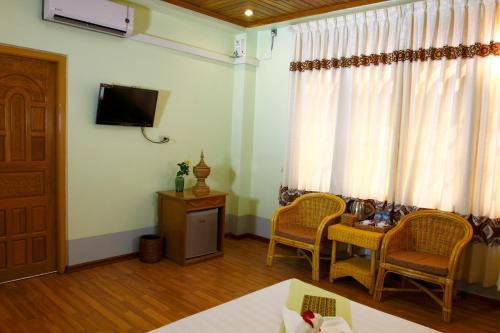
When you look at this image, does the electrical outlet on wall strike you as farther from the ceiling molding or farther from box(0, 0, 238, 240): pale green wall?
the ceiling molding

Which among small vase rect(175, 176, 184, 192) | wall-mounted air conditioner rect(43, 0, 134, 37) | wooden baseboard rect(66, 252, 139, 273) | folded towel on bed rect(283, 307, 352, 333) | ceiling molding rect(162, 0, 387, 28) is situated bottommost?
wooden baseboard rect(66, 252, 139, 273)

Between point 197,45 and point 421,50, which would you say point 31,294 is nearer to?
point 197,45

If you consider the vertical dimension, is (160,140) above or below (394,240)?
above

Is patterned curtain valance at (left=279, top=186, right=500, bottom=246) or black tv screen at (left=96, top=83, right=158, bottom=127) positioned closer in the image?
patterned curtain valance at (left=279, top=186, right=500, bottom=246)

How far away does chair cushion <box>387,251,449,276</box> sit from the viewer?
126 inches

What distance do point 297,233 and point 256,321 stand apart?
217cm

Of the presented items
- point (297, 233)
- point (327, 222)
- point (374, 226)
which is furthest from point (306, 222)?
point (374, 226)

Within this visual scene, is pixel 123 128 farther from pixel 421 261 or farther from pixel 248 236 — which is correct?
pixel 421 261

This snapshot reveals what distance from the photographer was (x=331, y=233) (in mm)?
3912

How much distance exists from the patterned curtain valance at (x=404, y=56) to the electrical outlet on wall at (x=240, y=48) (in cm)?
75

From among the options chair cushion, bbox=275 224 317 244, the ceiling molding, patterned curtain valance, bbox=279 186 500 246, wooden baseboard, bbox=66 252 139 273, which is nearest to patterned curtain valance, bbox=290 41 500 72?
the ceiling molding

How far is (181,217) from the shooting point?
167 inches

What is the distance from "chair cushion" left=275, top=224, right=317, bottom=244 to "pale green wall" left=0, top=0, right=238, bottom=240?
1.36 metres

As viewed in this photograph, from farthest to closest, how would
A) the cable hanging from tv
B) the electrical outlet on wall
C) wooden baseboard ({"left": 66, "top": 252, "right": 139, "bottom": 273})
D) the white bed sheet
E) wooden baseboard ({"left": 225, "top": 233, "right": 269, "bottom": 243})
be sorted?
wooden baseboard ({"left": 225, "top": 233, "right": 269, "bottom": 243}), the electrical outlet on wall, the cable hanging from tv, wooden baseboard ({"left": 66, "top": 252, "right": 139, "bottom": 273}), the white bed sheet
